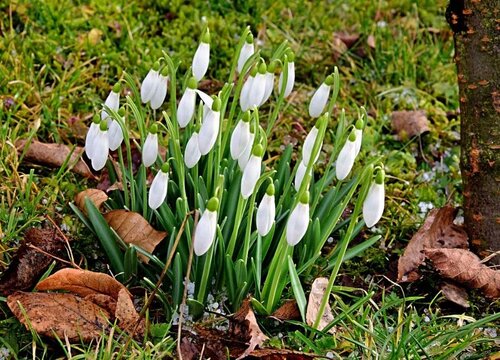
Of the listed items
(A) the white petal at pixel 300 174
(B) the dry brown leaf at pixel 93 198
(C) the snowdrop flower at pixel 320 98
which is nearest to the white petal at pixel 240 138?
(A) the white petal at pixel 300 174

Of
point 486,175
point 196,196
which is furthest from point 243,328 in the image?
point 486,175

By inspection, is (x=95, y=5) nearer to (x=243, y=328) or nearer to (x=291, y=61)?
(x=291, y=61)

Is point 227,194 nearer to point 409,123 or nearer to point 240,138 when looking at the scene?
point 240,138

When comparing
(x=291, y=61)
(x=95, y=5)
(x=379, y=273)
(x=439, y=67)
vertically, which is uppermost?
(x=291, y=61)

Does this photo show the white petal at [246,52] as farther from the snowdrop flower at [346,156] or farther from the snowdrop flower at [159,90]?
the snowdrop flower at [346,156]

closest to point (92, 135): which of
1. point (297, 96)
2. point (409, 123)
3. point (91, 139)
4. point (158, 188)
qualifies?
point (91, 139)
